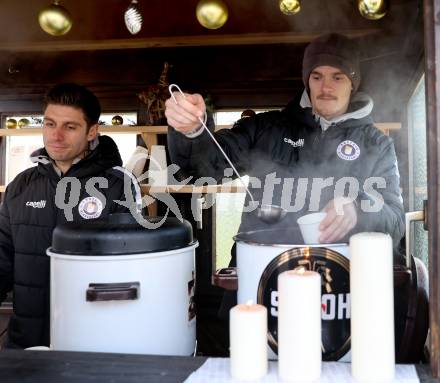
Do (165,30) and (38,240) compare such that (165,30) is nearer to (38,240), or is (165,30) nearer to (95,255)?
(38,240)

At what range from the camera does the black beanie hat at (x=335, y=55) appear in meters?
1.76

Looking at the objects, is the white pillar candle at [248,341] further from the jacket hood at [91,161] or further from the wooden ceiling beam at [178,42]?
the wooden ceiling beam at [178,42]

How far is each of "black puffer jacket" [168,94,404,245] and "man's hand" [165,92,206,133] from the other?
0.28 m

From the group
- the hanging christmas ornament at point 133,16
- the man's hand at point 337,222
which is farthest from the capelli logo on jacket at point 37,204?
the man's hand at point 337,222

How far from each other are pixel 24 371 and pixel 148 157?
7.29 feet

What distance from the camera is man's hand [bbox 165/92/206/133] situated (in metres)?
1.19

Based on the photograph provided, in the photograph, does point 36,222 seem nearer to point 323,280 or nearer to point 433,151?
point 323,280

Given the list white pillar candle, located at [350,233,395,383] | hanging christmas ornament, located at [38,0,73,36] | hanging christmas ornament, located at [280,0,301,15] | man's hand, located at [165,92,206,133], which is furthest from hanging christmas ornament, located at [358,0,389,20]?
white pillar candle, located at [350,233,395,383]

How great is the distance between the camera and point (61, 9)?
2.32 metres

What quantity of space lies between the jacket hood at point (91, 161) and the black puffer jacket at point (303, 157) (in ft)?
1.76

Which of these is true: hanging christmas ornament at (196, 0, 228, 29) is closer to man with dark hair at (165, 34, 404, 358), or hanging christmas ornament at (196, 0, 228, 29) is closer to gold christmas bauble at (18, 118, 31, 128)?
man with dark hair at (165, 34, 404, 358)

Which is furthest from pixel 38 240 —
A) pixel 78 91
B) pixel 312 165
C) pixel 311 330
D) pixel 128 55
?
pixel 128 55

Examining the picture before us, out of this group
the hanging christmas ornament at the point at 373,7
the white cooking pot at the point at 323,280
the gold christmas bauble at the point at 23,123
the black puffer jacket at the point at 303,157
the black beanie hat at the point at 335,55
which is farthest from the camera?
the gold christmas bauble at the point at 23,123

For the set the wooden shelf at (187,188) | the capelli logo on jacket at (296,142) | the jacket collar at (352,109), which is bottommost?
the wooden shelf at (187,188)
